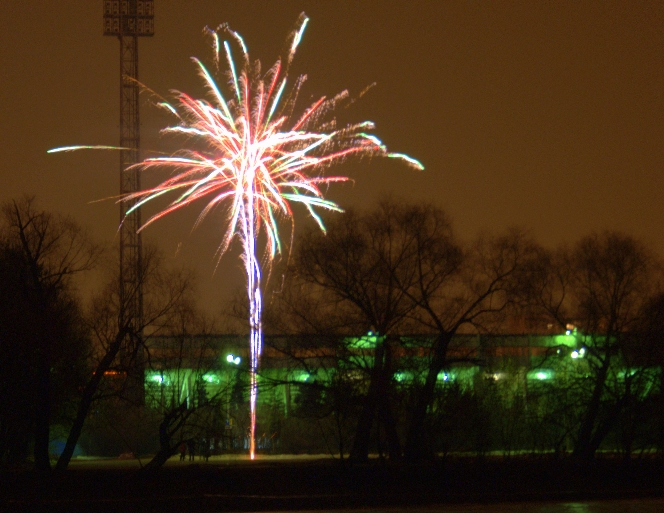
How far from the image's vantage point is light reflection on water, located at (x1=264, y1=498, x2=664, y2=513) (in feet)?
67.5

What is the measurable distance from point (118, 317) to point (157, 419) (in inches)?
567

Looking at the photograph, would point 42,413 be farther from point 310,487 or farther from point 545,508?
point 545,508

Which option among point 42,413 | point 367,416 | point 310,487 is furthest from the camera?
point 367,416

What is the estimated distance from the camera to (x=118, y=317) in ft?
94.2

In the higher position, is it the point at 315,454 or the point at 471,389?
the point at 471,389

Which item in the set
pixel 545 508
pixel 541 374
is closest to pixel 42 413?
pixel 545 508

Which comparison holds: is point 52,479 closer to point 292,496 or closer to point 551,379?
point 292,496

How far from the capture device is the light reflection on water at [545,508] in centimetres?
2058

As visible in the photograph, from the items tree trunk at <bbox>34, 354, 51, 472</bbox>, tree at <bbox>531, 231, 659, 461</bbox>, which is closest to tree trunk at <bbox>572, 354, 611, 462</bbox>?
tree at <bbox>531, 231, 659, 461</bbox>

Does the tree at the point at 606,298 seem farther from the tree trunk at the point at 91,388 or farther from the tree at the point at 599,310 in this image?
the tree trunk at the point at 91,388

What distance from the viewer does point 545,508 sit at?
21438mm

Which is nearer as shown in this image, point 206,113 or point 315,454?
point 206,113

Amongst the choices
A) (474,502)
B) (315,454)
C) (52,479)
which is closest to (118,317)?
(52,479)

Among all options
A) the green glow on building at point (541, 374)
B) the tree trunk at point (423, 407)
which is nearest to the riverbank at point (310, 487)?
the tree trunk at point (423, 407)
